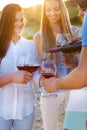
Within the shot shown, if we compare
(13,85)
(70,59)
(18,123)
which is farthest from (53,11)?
(18,123)

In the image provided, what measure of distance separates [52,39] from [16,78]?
96cm

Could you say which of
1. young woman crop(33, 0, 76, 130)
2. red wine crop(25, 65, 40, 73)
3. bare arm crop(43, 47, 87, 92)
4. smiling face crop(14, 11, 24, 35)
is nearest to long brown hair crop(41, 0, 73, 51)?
young woman crop(33, 0, 76, 130)

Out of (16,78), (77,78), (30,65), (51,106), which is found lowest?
(51,106)

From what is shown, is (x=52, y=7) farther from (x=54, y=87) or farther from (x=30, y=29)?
(x=30, y=29)

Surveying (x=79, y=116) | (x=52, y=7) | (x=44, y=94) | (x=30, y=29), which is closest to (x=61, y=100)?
(x=44, y=94)

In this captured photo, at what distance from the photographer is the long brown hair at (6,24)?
3270mm

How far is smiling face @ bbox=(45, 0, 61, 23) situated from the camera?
13.0 feet

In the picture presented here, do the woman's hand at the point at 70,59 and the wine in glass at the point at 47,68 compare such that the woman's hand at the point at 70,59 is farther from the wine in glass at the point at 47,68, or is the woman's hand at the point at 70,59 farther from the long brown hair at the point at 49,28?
the long brown hair at the point at 49,28

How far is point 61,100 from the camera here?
3.81m

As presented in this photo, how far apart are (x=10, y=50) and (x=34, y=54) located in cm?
21

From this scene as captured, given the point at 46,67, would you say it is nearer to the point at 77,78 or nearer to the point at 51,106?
the point at 51,106

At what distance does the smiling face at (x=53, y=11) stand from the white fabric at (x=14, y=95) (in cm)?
80

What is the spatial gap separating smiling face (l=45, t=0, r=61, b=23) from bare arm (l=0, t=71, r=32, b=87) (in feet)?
3.46

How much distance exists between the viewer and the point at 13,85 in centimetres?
327
